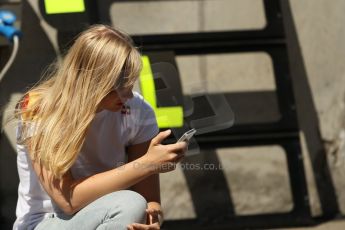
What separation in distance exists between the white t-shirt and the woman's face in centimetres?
10

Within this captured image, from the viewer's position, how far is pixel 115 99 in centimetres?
225

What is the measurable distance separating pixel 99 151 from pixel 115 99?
232 millimetres

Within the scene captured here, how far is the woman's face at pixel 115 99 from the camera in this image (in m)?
2.22

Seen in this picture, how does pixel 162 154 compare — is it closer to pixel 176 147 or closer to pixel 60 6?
pixel 176 147

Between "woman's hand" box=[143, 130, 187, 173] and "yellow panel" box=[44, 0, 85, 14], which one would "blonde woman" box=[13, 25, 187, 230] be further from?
"yellow panel" box=[44, 0, 85, 14]

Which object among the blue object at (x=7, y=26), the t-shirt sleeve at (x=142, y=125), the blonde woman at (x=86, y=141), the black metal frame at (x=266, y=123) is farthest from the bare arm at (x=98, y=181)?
the black metal frame at (x=266, y=123)

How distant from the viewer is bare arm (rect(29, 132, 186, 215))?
2189mm

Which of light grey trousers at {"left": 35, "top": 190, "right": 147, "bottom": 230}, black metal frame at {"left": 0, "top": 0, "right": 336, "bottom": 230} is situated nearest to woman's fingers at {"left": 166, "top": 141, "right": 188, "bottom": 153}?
light grey trousers at {"left": 35, "top": 190, "right": 147, "bottom": 230}

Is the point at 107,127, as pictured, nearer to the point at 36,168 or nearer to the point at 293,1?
the point at 36,168

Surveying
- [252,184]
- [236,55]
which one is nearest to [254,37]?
[236,55]

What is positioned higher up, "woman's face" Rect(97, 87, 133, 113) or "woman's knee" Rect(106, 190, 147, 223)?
"woman's face" Rect(97, 87, 133, 113)

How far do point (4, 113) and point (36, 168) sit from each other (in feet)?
4.25

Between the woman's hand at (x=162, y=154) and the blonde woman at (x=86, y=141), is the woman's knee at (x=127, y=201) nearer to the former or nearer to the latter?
the blonde woman at (x=86, y=141)

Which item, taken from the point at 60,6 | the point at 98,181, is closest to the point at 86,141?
the point at 98,181
